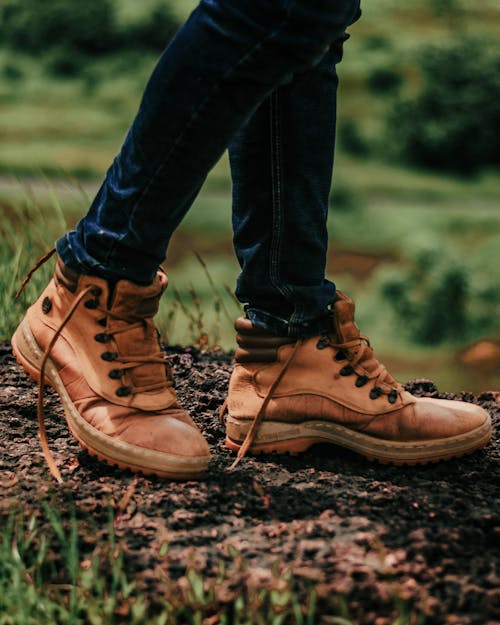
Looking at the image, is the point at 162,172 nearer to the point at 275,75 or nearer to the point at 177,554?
the point at 275,75

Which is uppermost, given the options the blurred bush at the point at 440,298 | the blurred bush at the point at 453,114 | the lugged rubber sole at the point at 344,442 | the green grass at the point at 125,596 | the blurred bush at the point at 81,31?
the blurred bush at the point at 81,31

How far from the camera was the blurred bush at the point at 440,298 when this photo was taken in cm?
520

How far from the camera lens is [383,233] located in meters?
6.76

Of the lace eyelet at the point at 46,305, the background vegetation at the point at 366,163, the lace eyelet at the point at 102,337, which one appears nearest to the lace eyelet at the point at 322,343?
the lace eyelet at the point at 102,337

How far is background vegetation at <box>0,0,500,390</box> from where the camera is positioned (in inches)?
197

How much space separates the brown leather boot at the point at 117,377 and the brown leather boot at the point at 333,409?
0.58 feet

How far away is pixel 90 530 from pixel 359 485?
0.49m

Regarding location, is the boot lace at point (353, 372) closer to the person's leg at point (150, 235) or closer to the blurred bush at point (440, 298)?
the person's leg at point (150, 235)

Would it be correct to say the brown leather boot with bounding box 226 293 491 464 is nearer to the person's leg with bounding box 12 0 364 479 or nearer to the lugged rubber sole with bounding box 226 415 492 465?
the lugged rubber sole with bounding box 226 415 492 465

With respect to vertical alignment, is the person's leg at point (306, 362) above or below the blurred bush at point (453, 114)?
below

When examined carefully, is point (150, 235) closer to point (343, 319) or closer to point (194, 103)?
point (194, 103)

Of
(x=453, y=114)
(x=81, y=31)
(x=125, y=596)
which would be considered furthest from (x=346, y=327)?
(x=81, y=31)

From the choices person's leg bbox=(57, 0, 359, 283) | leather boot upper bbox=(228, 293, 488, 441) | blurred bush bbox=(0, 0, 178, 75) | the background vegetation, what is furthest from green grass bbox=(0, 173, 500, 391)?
blurred bush bbox=(0, 0, 178, 75)

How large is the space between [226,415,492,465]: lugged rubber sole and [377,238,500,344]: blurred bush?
351 centimetres
